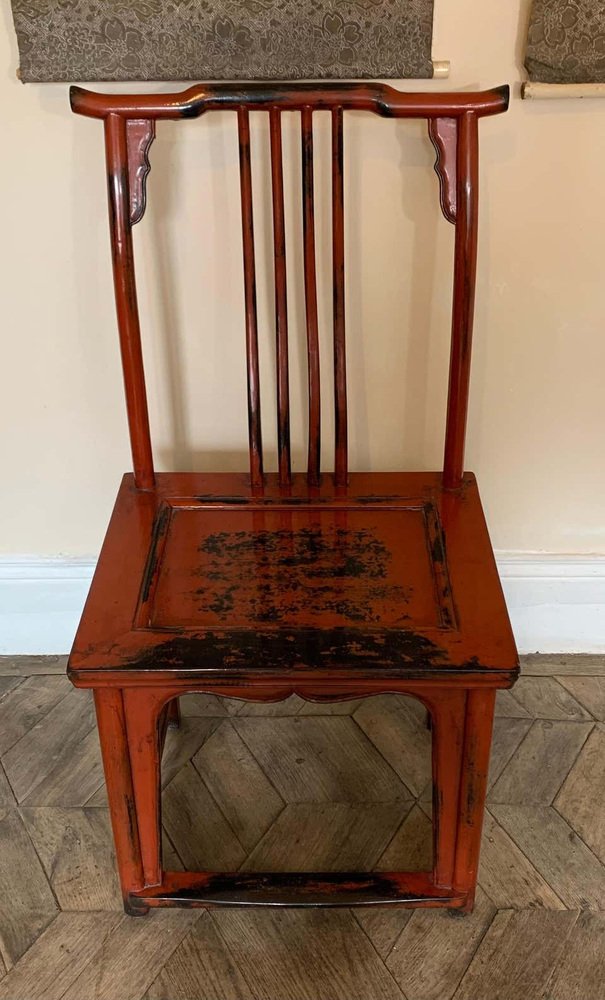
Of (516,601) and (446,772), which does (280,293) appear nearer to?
(446,772)

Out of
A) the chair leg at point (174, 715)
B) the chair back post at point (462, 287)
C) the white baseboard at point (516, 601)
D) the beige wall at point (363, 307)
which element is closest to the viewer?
the chair back post at point (462, 287)

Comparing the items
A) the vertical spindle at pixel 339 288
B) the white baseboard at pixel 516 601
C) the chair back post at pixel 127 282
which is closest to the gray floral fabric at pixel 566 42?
the vertical spindle at pixel 339 288

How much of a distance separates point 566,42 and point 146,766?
44.2 inches

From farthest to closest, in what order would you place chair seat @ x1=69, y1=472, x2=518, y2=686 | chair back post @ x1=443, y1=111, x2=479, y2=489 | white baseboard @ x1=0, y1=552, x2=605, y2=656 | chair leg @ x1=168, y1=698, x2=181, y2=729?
white baseboard @ x1=0, y1=552, x2=605, y2=656 < chair leg @ x1=168, y1=698, x2=181, y2=729 < chair back post @ x1=443, y1=111, x2=479, y2=489 < chair seat @ x1=69, y1=472, x2=518, y2=686

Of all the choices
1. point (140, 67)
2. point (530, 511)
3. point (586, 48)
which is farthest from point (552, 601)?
point (140, 67)

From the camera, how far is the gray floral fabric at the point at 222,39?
1.18 metres

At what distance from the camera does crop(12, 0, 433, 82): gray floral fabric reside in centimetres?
118

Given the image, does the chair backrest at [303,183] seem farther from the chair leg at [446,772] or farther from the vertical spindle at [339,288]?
the chair leg at [446,772]

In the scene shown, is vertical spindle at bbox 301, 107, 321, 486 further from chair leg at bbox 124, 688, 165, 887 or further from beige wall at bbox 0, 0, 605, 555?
chair leg at bbox 124, 688, 165, 887

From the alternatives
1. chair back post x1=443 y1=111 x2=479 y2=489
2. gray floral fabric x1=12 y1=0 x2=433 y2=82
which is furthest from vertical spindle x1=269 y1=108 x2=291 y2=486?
chair back post x1=443 y1=111 x2=479 y2=489

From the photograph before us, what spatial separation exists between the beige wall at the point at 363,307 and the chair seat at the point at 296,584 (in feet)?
0.70

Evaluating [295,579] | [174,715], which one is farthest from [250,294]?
[174,715]

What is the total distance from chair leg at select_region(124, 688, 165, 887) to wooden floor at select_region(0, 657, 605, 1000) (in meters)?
0.13

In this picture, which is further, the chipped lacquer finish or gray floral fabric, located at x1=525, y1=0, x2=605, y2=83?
gray floral fabric, located at x1=525, y1=0, x2=605, y2=83
